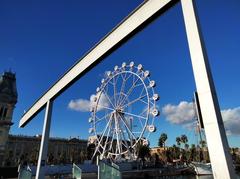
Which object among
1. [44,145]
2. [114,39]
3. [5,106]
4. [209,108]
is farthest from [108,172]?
[5,106]

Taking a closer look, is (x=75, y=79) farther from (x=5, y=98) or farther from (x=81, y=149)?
(x=81, y=149)

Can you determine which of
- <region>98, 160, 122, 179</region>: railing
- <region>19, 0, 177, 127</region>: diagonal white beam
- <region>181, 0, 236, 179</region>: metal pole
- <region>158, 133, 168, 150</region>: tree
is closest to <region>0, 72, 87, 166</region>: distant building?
<region>158, 133, 168, 150</region>: tree

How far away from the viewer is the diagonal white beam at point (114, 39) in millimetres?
6914

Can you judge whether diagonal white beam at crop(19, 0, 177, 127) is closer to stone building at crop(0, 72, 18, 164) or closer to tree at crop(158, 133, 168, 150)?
stone building at crop(0, 72, 18, 164)

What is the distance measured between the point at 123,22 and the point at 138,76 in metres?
25.5

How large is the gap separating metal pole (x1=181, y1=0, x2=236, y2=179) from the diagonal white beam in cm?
180

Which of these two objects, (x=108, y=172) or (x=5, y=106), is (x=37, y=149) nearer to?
(x=5, y=106)

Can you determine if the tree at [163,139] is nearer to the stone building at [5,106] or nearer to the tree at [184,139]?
the tree at [184,139]

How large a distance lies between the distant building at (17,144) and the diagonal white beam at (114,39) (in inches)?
1751

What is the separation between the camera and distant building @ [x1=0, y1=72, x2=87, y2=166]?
51.1 meters

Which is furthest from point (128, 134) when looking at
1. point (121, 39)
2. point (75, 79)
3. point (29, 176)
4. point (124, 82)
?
point (121, 39)

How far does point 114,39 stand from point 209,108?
17.8 ft

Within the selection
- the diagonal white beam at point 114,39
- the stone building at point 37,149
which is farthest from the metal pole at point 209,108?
the stone building at point 37,149

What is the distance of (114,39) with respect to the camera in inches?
343
